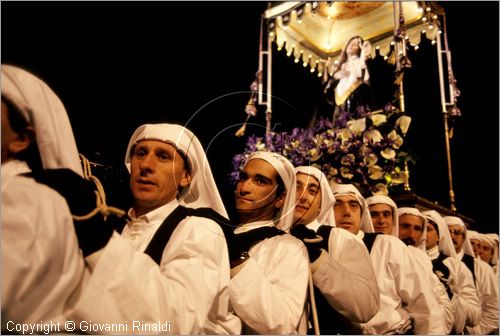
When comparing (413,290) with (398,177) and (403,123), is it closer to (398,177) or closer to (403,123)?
(398,177)

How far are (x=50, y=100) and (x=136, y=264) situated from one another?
30.6 inches

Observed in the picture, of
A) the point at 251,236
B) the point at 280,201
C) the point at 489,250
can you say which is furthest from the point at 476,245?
the point at 251,236

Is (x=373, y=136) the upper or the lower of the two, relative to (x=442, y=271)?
upper

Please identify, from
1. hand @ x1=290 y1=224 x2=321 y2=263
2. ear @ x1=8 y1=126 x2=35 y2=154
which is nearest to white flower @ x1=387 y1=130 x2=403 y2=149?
hand @ x1=290 y1=224 x2=321 y2=263

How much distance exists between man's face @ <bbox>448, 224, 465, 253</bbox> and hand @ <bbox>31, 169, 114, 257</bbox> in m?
7.42

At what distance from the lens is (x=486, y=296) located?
852 centimetres

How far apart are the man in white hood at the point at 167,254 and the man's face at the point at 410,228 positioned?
4.07 metres

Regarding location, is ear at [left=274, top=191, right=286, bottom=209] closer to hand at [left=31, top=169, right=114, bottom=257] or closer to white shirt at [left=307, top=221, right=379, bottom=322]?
white shirt at [left=307, top=221, right=379, bottom=322]

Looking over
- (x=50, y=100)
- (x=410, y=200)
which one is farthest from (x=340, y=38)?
(x=50, y=100)

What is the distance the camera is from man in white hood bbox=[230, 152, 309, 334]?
7.84 feet

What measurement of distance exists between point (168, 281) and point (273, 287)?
2.82ft

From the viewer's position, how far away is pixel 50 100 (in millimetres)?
1754

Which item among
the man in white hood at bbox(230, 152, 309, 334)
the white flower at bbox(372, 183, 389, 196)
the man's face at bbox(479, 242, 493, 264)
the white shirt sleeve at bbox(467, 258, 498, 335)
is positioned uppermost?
the white flower at bbox(372, 183, 389, 196)

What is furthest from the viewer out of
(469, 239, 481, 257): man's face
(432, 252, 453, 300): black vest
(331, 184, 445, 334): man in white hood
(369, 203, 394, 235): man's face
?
(469, 239, 481, 257): man's face
